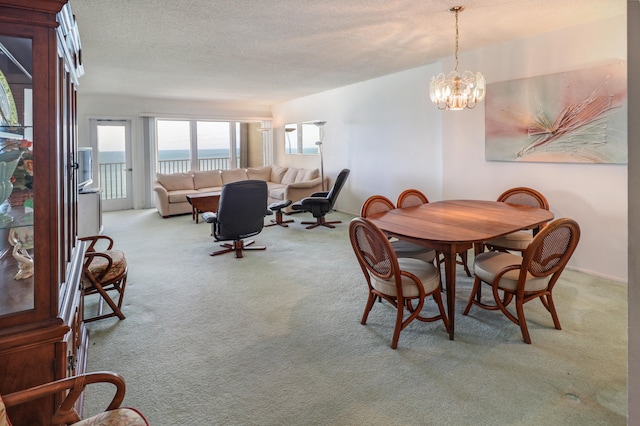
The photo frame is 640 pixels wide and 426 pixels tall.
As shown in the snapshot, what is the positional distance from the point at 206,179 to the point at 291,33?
5.05 meters

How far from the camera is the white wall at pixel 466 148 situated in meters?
3.50

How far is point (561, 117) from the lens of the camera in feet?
12.2

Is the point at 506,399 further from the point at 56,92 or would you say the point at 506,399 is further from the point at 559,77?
the point at 559,77

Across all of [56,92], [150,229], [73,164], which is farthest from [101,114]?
[56,92]

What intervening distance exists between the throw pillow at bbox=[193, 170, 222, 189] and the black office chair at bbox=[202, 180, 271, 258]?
3693 mm

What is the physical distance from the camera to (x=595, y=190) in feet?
11.7

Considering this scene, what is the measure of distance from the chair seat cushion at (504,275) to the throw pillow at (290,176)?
18.5 ft

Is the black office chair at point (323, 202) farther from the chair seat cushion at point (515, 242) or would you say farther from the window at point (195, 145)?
the window at point (195, 145)

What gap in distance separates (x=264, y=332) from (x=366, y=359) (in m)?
0.77

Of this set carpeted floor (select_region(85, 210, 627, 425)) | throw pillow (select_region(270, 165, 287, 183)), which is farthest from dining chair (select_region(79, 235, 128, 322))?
Answer: throw pillow (select_region(270, 165, 287, 183))

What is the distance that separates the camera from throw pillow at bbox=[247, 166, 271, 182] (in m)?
8.73

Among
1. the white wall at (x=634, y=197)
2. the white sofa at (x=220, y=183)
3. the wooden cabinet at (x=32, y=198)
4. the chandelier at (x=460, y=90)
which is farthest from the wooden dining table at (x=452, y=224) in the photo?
the white sofa at (x=220, y=183)

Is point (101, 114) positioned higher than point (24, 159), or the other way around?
point (101, 114)

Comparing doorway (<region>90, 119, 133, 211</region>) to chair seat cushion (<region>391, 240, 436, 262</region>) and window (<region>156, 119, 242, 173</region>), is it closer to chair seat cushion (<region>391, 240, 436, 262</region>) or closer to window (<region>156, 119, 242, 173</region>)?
window (<region>156, 119, 242, 173</region>)
